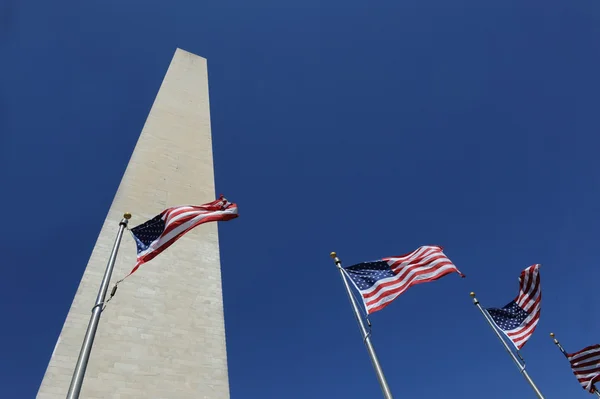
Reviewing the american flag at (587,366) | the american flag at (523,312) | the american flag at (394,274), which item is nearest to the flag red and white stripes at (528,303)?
the american flag at (523,312)

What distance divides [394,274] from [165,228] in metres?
4.67

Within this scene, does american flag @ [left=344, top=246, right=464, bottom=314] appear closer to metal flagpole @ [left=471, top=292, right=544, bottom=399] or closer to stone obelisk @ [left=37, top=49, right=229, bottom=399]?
metal flagpole @ [left=471, top=292, right=544, bottom=399]

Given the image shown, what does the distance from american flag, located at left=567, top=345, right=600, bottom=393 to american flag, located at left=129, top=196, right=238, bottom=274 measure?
35.9 feet

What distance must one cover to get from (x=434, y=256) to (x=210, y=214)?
4.88 m

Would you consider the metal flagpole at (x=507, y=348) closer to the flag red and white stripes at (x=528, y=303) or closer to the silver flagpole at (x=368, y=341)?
the flag red and white stripes at (x=528, y=303)

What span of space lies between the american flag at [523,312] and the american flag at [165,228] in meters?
7.34

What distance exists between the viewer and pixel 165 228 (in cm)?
820

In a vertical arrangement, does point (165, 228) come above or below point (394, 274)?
above

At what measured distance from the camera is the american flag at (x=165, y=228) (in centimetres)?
801

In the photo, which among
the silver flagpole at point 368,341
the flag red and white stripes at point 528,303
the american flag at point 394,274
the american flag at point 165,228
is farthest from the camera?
the flag red and white stripes at point 528,303

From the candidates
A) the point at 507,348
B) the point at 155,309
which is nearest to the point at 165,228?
the point at 155,309

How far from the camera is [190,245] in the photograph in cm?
1493

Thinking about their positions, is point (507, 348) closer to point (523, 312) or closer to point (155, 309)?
point (523, 312)

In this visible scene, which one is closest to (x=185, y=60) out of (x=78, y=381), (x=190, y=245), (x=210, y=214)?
(x=190, y=245)
